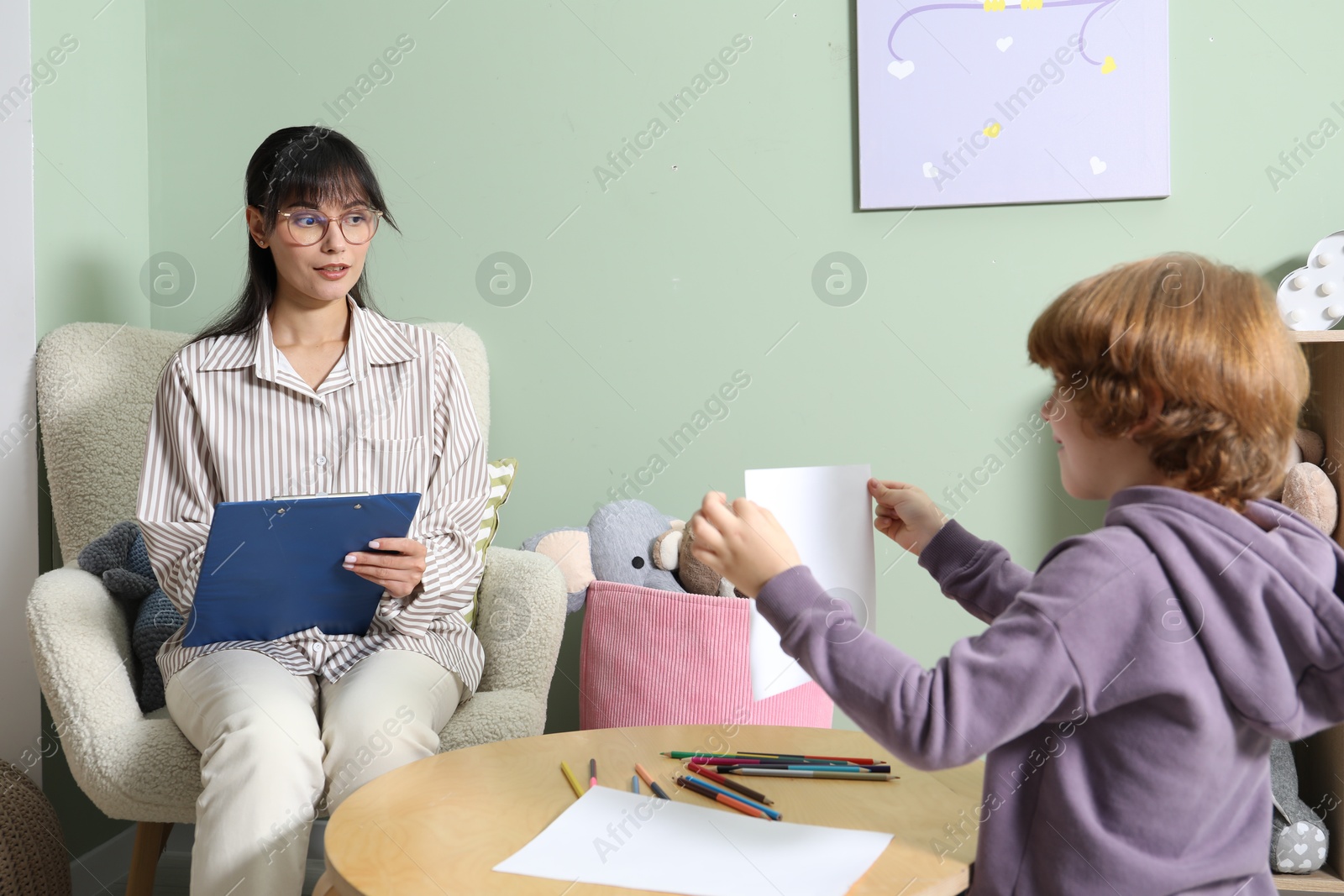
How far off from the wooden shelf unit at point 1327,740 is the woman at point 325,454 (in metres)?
1.29

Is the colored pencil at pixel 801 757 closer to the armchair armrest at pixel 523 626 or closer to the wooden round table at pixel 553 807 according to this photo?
the wooden round table at pixel 553 807

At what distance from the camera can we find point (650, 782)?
0.79m

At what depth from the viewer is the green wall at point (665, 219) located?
5.63 ft

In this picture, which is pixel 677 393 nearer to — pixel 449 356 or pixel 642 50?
pixel 449 356

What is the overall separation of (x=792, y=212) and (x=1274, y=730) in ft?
4.38

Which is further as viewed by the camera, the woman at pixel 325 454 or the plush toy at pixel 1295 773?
the plush toy at pixel 1295 773

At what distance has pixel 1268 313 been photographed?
687 millimetres

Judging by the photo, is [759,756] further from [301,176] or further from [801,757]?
[301,176]

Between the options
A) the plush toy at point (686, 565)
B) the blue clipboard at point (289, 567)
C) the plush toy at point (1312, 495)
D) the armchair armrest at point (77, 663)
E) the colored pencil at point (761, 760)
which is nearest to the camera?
the colored pencil at point (761, 760)

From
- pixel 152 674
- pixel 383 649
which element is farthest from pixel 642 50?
pixel 152 674

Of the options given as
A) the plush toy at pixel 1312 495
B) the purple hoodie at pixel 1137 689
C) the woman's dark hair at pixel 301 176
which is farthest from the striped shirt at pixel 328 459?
the plush toy at pixel 1312 495

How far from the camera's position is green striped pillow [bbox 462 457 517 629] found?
4.99ft

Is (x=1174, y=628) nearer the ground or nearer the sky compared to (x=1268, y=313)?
nearer the ground

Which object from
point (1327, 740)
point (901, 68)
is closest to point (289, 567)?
point (901, 68)
